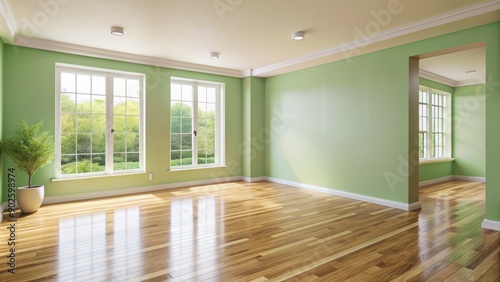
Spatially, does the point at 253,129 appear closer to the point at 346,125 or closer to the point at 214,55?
the point at 214,55

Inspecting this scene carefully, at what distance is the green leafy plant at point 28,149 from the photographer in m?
4.21

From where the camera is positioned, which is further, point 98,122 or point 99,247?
point 98,122

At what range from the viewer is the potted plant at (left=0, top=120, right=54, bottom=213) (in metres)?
4.21

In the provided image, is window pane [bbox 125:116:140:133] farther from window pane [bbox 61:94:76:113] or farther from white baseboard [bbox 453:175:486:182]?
white baseboard [bbox 453:175:486:182]

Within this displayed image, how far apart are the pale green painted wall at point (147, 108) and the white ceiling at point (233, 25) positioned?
0.22 m

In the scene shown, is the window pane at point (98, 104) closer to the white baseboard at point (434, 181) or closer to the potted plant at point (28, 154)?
the potted plant at point (28, 154)

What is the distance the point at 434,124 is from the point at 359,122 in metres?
A: 3.79

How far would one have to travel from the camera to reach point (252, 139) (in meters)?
7.29

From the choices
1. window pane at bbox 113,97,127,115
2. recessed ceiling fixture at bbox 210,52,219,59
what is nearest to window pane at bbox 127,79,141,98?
window pane at bbox 113,97,127,115

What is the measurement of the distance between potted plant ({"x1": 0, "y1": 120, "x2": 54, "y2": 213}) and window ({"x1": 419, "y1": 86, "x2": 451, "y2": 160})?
7.81 meters

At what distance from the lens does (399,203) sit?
467 centimetres

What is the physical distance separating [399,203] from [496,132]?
5.40 ft

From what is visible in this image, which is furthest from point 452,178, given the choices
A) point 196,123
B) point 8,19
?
point 8,19

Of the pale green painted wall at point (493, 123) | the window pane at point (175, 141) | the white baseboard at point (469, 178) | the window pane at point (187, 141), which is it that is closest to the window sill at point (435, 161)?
the white baseboard at point (469, 178)
